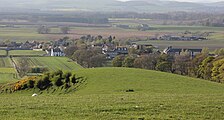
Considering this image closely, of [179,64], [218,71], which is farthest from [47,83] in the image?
[179,64]

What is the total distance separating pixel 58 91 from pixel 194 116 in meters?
20.4

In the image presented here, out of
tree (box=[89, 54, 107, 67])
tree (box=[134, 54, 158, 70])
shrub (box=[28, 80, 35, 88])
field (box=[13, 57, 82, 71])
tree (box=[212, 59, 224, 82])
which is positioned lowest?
field (box=[13, 57, 82, 71])

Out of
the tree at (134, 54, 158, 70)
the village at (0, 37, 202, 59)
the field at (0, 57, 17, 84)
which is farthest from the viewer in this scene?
the village at (0, 37, 202, 59)

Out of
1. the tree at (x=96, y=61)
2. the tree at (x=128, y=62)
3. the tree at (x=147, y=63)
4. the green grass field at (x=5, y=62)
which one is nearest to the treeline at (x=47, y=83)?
the tree at (x=128, y=62)

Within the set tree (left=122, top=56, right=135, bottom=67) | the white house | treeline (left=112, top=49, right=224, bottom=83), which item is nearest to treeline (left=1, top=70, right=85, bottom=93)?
treeline (left=112, top=49, right=224, bottom=83)

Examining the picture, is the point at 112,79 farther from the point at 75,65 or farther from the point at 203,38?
the point at 203,38

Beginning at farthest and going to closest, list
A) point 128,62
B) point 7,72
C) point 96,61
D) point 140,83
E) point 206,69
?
point 96,61, point 128,62, point 7,72, point 206,69, point 140,83

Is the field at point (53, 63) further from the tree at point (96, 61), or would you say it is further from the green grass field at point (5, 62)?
the tree at point (96, 61)

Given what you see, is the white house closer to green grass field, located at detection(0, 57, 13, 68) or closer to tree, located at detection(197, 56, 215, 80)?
green grass field, located at detection(0, 57, 13, 68)

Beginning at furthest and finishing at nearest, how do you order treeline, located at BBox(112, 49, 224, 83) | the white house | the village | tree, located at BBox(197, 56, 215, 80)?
the white house < the village < treeline, located at BBox(112, 49, 224, 83) < tree, located at BBox(197, 56, 215, 80)

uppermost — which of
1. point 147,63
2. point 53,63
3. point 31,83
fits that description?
point 31,83

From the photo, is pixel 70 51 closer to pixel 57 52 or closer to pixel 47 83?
pixel 57 52

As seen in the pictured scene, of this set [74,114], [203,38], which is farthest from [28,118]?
[203,38]

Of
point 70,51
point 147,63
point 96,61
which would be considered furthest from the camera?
point 70,51
